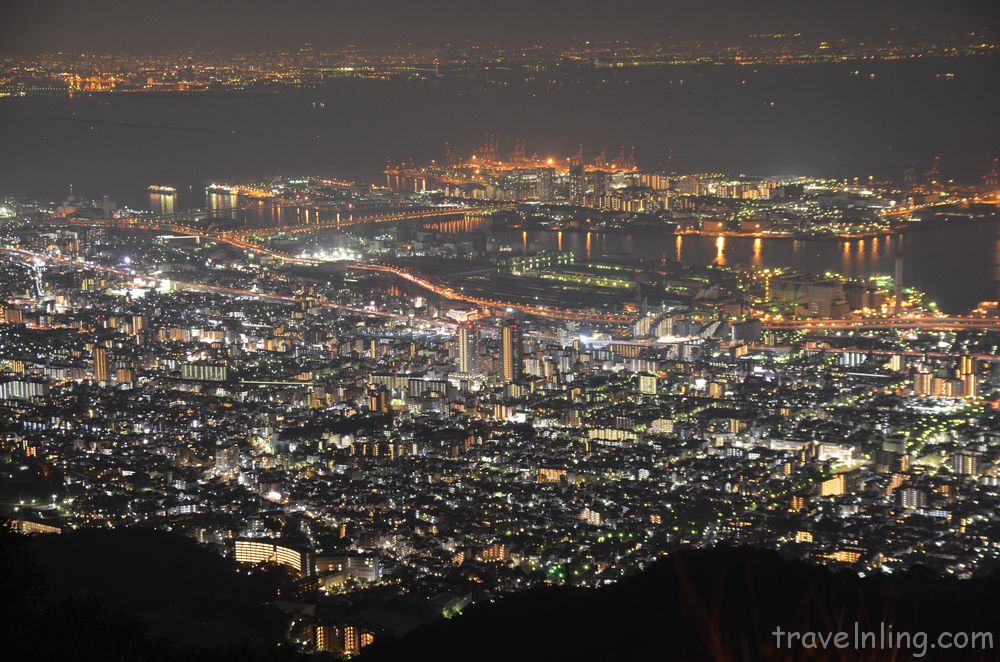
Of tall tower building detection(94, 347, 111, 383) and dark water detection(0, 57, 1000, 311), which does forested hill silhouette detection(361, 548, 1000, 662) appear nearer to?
tall tower building detection(94, 347, 111, 383)

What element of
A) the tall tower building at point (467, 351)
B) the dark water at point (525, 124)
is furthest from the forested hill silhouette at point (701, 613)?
the dark water at point (525, 124)

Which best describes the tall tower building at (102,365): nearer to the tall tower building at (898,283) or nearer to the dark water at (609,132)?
the dark water at (609,132)

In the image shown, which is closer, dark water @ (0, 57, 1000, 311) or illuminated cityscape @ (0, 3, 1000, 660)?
illuminated cityscape @ (0, 3, 1000, 660)

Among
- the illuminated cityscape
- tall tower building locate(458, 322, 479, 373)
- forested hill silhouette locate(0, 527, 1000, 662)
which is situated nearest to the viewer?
forested hill silhouette locate(0, 527, 1000, 662)

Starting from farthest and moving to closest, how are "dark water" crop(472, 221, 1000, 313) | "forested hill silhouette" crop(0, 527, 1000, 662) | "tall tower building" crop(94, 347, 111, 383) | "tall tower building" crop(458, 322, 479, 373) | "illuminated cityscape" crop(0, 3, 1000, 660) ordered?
1. "dark water" crop(472, 221, 1000, 313)
2. "tall tower building" crop(458, 322, 479, 373)
3. "tall tower building" crop(94, 347, 111, 383)
4. "illuminated cityscape" crop(0, 3, 1000, 660)
5. "forested hill silhouette" crop(0, 527, 1000, 662)

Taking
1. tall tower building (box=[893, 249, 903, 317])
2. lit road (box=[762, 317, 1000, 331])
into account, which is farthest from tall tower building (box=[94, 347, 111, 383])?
tall tower building (box=[893, 249, 903, 317])

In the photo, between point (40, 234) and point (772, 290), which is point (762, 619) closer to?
point (772, 290)

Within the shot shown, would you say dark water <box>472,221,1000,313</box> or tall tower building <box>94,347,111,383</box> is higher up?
dark water <box>472,221,1000,313</box>
